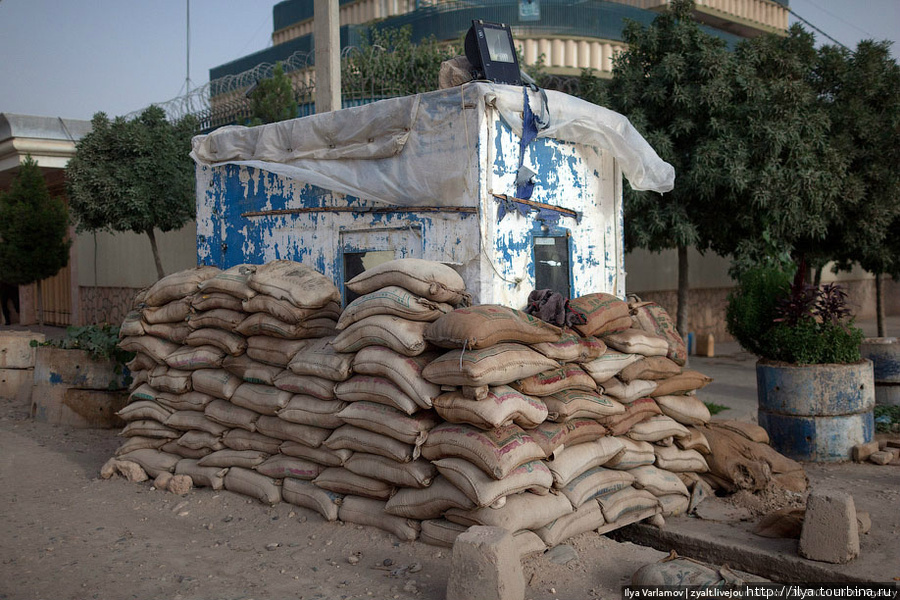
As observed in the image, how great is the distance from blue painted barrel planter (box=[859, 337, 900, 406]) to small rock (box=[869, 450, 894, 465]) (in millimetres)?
1670

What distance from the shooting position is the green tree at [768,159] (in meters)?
9.59

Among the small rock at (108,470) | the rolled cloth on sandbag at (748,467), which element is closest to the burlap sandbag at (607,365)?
the rolled cloth on sandbag at (748,467)

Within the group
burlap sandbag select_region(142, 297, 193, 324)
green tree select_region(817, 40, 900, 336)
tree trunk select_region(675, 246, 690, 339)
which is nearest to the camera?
burlap sandbag select_region(142, 297, 193, 324)

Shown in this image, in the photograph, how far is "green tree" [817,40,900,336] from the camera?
440 inches

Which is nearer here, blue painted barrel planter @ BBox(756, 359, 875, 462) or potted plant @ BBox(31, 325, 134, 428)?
blue painted barrel planter @ BBox(756, 359, 875, 462)

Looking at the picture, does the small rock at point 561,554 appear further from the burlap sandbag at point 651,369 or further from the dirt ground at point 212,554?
the burlap sandbag at point 651,369

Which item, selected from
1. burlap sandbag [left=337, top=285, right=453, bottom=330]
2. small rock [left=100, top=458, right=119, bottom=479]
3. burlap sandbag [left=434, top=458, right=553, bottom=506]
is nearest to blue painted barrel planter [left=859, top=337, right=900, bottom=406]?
burlap sandbag [left=434, top=458, right=553, bottom=506]

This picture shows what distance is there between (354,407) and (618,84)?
7.49 meters

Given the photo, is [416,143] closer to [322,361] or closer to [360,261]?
[360,261]

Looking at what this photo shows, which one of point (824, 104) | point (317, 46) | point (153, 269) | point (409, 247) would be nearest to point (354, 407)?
point (409, 247)

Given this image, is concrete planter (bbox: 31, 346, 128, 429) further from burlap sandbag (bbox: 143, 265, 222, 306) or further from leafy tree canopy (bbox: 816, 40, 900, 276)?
leafy tree canopy (bbox: 816, 40, 900, 276)

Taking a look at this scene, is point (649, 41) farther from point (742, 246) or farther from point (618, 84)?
point (742, 246)

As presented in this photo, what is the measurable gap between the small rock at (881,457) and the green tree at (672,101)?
12.7 ft

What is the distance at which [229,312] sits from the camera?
5.81m
